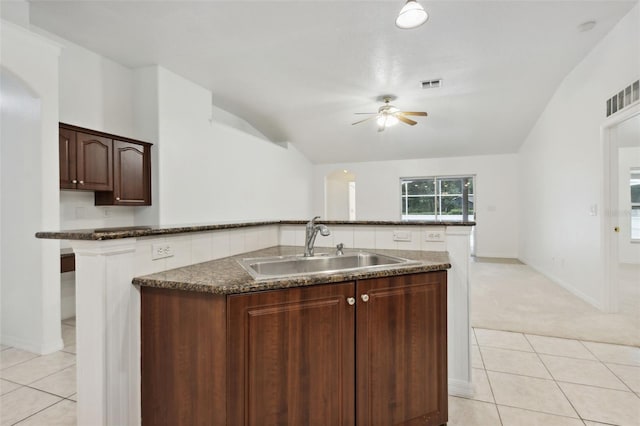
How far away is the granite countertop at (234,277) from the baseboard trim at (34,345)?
206cm

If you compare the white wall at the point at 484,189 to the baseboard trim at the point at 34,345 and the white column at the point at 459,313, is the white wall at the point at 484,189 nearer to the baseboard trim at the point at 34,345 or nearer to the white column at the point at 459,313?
the white column at the point at 459,313

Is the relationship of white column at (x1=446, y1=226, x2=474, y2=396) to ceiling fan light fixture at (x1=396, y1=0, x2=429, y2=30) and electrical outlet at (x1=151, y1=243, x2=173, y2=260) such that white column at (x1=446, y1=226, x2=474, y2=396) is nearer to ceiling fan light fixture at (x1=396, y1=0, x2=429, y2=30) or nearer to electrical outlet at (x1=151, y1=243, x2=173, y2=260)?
ceiling fan light fixture at (x1=396, y1=0, x2=429, y2=30)

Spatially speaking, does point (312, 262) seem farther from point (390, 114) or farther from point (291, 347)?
point (390, 114)

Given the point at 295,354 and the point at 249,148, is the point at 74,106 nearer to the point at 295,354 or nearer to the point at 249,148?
the point at 249,148

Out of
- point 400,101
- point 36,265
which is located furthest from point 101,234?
point 400,101

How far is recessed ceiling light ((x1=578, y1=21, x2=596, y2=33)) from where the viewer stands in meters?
3.12

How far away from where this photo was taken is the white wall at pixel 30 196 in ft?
8.36

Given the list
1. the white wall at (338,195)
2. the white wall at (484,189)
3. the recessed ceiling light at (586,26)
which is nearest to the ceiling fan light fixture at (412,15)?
the recessed ceiling light at (586,26)

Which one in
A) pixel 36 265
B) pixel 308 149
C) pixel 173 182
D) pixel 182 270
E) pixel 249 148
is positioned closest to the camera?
pixel 182 270

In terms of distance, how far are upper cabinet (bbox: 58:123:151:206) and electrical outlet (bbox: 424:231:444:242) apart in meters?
3.17

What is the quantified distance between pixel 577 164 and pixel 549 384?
10.6ft

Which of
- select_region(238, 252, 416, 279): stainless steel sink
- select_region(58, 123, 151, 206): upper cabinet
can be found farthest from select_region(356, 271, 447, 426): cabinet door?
select_region(58, 123, 151, 206): upper cabinet

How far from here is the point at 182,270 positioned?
1.46 metres

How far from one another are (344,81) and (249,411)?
159 inches
